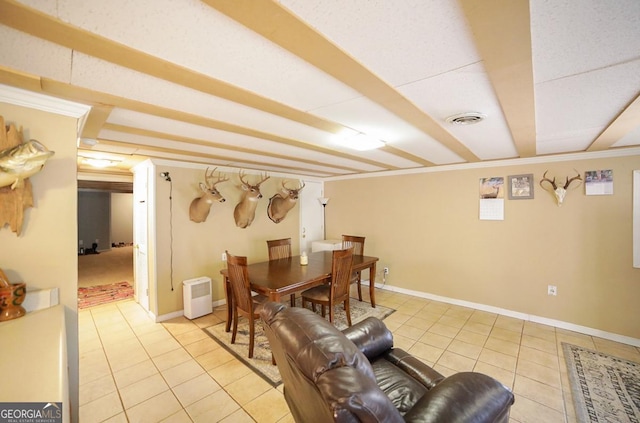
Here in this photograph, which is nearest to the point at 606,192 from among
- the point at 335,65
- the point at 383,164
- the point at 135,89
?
the point at 383,164

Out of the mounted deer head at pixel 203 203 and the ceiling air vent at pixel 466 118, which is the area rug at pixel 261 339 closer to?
the mounted deer head at pixel 203 203

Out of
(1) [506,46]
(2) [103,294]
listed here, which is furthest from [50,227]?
(2) [103,294]

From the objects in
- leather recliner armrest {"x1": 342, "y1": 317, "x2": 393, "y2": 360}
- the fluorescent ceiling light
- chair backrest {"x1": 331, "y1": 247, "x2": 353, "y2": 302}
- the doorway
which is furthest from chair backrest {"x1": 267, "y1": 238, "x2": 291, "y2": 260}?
the doorway

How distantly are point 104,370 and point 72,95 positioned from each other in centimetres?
249

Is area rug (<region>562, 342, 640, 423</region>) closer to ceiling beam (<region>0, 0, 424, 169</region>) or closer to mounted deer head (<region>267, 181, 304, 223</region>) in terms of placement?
ceiling beam (<region>0, 0, 424, 169</region>)

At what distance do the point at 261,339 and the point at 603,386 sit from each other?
10.6ft

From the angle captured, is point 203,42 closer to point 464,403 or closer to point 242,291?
point 464,403

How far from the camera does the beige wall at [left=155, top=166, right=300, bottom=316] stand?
138 inches

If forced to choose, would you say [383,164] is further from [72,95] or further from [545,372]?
[72,95]

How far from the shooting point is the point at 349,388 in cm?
86

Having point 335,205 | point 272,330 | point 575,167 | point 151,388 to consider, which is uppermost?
point 575,167

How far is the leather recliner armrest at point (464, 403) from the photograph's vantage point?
1.06 m

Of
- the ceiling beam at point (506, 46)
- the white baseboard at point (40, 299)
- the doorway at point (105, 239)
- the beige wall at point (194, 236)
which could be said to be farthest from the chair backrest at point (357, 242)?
the doorway at point (105, 239)

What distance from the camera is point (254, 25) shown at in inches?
35.9
